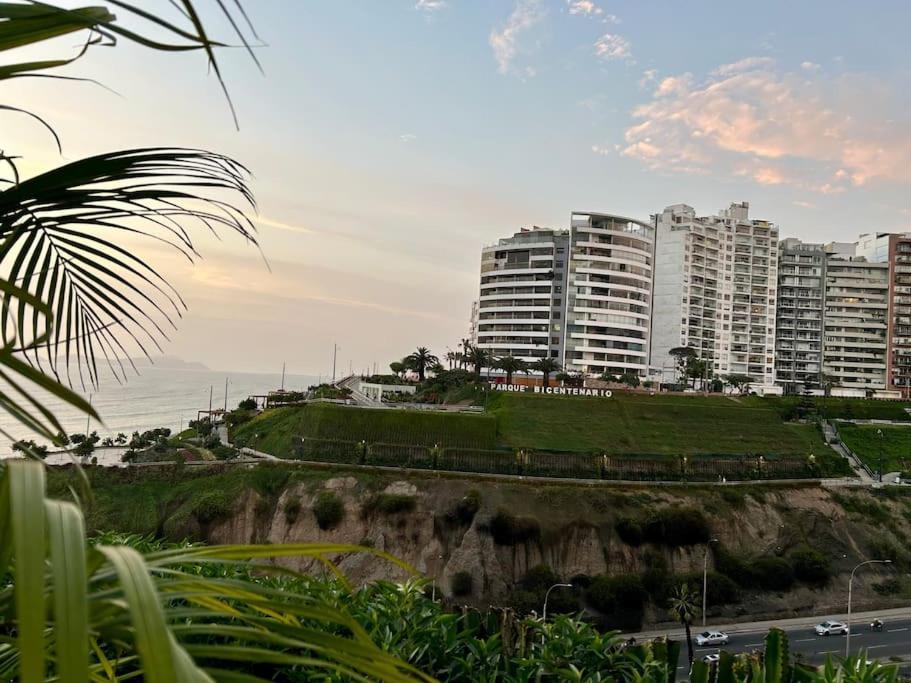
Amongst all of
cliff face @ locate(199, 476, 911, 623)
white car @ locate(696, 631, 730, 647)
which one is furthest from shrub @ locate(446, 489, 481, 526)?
white car @ locate(696, 631, 730, 647)

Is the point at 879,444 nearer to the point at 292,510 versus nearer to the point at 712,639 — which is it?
the point at 712,639

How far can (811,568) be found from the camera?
110 feet

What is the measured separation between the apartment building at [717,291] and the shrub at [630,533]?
3791cm

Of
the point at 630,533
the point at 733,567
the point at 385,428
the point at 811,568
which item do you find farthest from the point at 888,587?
the point at 385,428

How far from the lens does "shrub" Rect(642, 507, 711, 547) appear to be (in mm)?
34250

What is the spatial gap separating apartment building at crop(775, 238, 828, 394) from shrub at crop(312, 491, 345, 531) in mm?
64554

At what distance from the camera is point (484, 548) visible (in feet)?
106

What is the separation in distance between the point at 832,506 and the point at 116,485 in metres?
40.6

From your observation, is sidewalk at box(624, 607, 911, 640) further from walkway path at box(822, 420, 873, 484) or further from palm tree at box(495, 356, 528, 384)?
palm tree at box(495, 356, 528, 384)

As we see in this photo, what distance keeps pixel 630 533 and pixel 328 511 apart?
51.0 feet

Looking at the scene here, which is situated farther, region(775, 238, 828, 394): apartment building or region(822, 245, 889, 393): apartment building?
region(775, 238, 828, 394): apartment building

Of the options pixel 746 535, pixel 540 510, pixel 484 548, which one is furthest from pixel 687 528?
pixel 484 548

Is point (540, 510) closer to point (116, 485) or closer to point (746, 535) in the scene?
point (746, 535)

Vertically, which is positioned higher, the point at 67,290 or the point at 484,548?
the point at 67,290
